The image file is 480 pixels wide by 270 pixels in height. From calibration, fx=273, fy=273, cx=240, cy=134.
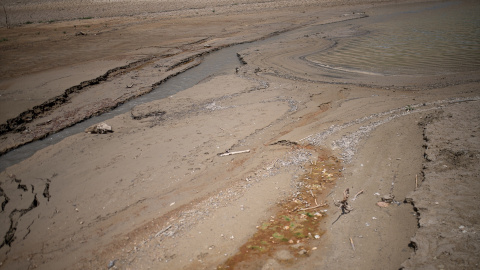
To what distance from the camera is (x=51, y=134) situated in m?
7.49

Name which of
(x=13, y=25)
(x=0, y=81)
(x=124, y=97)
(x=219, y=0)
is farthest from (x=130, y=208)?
(x=219, y=0)

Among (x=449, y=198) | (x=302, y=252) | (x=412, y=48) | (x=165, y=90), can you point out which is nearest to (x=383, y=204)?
(x=449, y=198)

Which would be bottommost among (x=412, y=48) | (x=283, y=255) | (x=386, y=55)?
(x=283, y=255)

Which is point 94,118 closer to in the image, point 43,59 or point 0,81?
point 0,81

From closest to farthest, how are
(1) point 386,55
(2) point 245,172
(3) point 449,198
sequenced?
(3) point 449,198
(2) point 245,172
(1) point 386,55

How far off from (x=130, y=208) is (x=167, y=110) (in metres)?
4.07

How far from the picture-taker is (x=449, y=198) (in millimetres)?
4043

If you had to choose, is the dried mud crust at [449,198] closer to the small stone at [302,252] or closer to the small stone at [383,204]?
the small stone at [383,204]

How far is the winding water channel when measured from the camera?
29.5ft

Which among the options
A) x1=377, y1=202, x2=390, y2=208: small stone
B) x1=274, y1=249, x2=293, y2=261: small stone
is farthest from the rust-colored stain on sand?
x1=377, y1=202, x2=390, y2=208: small stone

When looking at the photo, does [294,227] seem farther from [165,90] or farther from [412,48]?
[412,48]

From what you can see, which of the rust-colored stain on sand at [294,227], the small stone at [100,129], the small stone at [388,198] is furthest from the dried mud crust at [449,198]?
the small stone at [100,129]

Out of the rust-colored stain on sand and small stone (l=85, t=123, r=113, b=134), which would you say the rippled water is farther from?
small stone (l=85, t=123, r=113, b=134)

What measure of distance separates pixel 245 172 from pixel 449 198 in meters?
3.37
